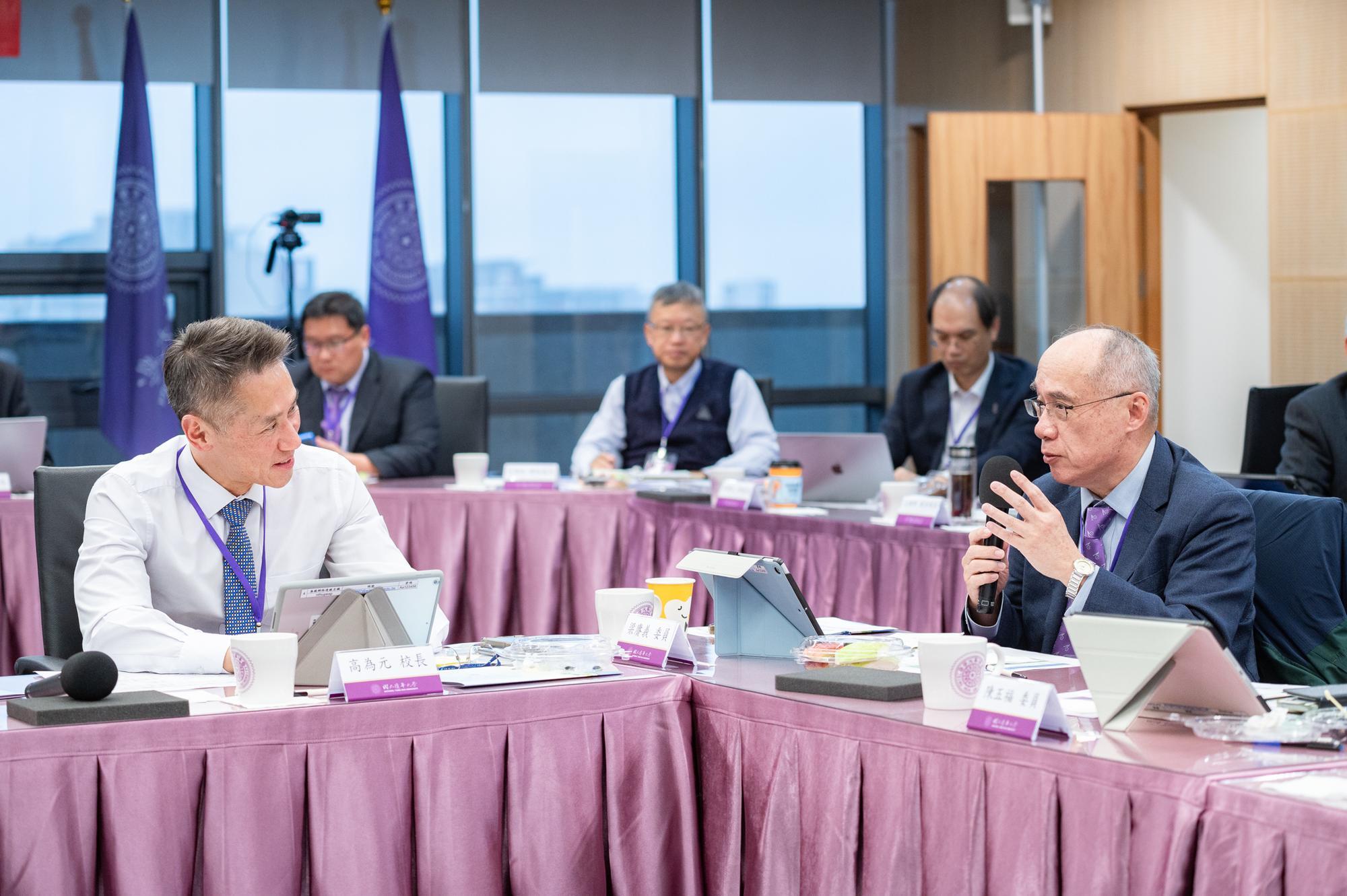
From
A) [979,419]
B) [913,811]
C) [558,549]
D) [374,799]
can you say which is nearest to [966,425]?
[979,419]

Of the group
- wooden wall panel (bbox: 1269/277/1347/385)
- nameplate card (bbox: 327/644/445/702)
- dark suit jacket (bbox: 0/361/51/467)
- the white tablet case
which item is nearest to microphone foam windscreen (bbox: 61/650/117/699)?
nameplate card (bbox: 327/644/445/702)

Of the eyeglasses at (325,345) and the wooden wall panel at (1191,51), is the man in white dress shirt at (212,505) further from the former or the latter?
the wooden wall panel at (1191,51)

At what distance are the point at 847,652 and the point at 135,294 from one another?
5.15 m

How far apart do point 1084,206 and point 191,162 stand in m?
4.13

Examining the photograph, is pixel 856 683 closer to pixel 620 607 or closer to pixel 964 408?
pixel 620 607

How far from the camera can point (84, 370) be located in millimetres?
6891

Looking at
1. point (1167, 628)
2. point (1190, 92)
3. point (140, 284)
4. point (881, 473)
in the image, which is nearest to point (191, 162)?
point (140, 284)

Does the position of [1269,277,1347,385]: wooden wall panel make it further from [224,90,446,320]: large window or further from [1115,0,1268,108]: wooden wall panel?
[224,90,446,320]: large window

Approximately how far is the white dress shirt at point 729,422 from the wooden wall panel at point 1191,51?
2666 millimetres

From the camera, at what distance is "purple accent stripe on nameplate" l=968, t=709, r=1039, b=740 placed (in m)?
1.69

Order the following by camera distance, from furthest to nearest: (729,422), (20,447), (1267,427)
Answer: (729,422) → (1267,427) → (20,447)

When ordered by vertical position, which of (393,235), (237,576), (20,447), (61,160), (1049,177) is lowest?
(237,576)

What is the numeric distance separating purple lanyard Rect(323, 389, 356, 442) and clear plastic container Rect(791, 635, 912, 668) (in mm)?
3276

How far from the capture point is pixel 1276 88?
20.7 ft
